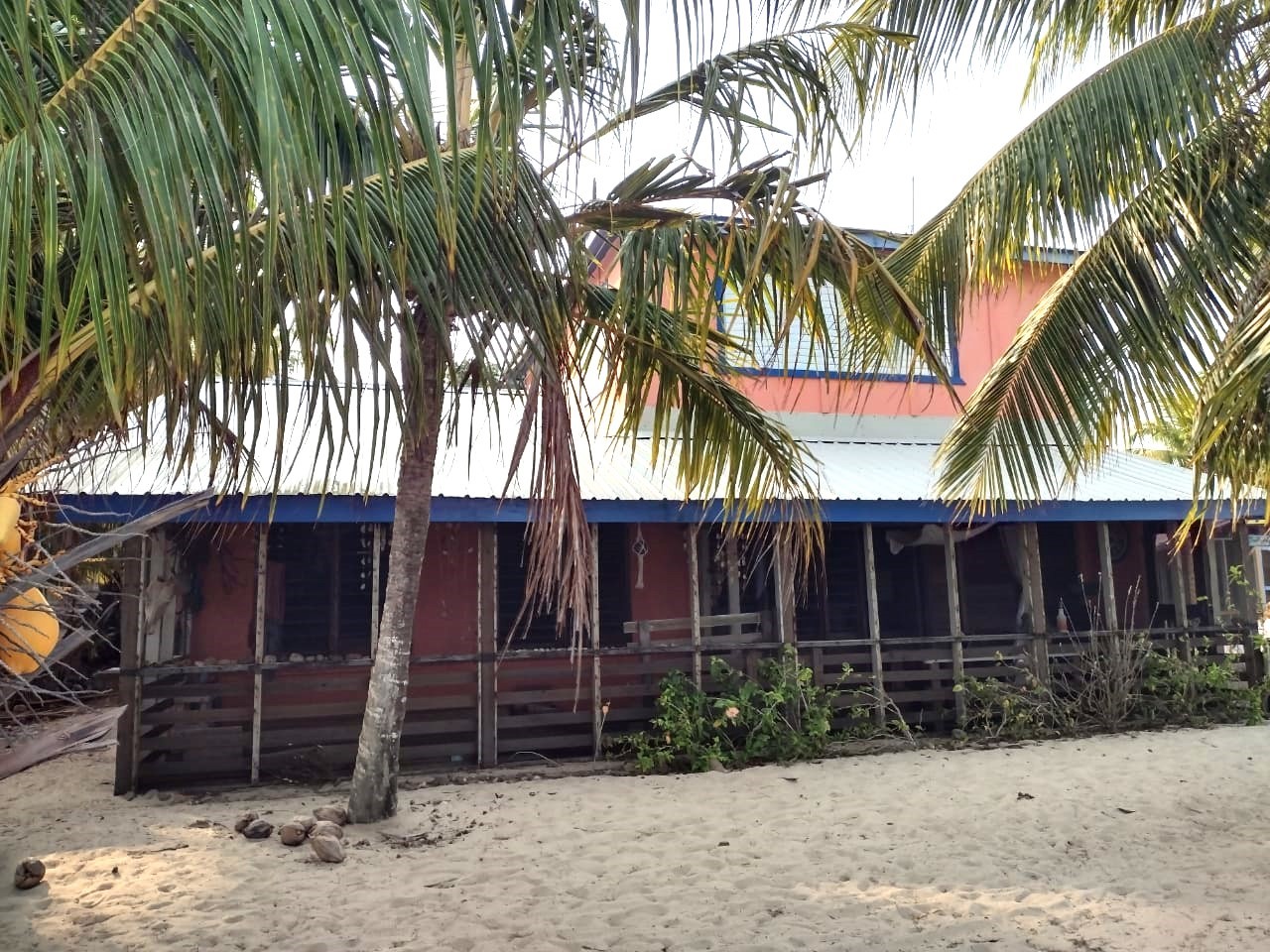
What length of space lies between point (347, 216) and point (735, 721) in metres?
6.25

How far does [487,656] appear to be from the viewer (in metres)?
7.83

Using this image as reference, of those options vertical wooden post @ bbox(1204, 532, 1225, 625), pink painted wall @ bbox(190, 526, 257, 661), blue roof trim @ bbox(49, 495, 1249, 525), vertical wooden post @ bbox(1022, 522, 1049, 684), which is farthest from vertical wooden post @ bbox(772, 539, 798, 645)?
pink painted wall @ bbox(190, 526, 257, 661)

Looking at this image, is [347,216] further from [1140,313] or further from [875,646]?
[875,646]

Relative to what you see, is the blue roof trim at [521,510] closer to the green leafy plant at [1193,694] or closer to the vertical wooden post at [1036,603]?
the vertical wooden post at [1036,603]

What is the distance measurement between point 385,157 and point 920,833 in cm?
560

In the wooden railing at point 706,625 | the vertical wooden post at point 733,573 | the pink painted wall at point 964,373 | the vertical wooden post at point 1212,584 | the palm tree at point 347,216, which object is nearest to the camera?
Result: the palm tree at point 347,216

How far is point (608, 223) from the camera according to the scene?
4.85 metres

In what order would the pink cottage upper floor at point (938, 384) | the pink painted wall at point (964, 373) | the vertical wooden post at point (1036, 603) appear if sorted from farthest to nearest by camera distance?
the pink painted wall at point (964, 373), the pink cottage upper floor at point (938, 384), the vertical wooden post at point (1036, 603)

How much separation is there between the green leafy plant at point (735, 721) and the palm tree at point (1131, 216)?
3.59m

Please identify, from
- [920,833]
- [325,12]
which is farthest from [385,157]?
[920,833]

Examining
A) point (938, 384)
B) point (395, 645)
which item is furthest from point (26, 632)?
point (938, 384)

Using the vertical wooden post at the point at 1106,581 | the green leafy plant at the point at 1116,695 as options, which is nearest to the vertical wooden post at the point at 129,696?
the green leafy plant at the point at 1116,695

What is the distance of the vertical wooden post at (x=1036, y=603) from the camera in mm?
9203

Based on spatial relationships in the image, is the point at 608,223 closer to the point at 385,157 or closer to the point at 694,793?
the point at 385,157
